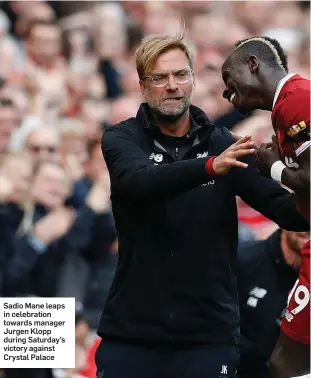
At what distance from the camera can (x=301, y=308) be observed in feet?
15.8

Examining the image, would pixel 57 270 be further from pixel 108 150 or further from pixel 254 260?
pixel 108 150

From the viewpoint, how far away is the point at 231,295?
4895 millimetres

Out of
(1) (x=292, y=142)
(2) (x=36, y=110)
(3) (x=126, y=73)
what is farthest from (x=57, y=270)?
(1) (x=292, y=142)

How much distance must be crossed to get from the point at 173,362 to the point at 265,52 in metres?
1.41

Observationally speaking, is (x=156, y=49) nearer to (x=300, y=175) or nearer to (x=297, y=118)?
(x=297, y=118)

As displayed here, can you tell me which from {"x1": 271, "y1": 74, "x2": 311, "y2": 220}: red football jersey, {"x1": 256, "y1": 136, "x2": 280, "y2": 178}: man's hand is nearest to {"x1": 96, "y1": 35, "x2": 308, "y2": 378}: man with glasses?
{"x1": 256, "y1": 136, "x2": 280, "y2": 178}: man's hand

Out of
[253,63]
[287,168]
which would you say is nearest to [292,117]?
[287,168]

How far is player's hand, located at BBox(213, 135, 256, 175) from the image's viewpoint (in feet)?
14.4

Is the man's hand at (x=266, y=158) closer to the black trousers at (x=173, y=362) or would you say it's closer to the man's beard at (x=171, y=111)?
the man's beard at (x=171, y=111)

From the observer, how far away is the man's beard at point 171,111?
488 cm

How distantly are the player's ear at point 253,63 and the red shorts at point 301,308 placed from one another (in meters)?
0.79

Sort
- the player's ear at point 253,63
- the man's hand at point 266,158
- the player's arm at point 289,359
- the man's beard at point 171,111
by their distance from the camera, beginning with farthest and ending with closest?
the player's arm at point 289,359 < the man's beard at point 171,111 < the player's ear at point 253,63 < the man's hand at point 266,158
